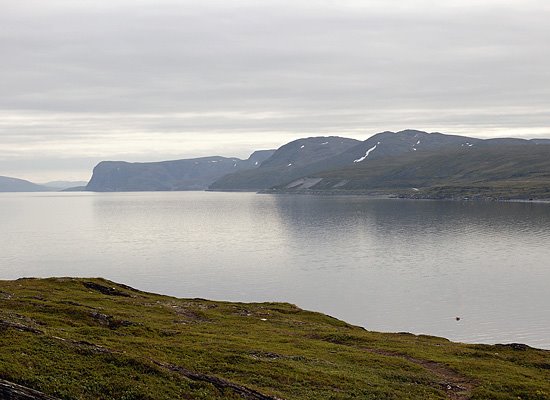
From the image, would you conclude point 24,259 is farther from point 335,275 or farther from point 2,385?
point 2,385

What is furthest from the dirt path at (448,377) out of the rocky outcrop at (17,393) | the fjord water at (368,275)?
the fjord water at (368,275)

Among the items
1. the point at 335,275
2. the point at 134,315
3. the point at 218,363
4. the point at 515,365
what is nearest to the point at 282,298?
the point at 335,275

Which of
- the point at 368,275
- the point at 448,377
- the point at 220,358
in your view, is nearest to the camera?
the point at 220,358

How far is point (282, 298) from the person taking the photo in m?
114

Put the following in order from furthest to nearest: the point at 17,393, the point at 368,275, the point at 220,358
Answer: the point at 368,275, the point at 220,358, the point at 17,393

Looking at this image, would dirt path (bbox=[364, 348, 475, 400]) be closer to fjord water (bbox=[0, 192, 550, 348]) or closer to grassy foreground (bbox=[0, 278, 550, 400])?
grassy foreground (bbox=[0, 278, 550, 400])

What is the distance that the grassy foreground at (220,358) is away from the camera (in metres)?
32.4

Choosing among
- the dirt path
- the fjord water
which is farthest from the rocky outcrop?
the fjord water

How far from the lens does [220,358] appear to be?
40688 millimetres

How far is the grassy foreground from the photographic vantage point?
32.4 m

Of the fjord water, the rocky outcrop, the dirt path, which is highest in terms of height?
the rocky outcrop

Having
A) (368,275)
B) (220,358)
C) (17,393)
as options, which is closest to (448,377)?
(220,358)

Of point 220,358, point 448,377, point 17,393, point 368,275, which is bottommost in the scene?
point 368,275

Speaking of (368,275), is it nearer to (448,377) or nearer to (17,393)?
(448,377)
